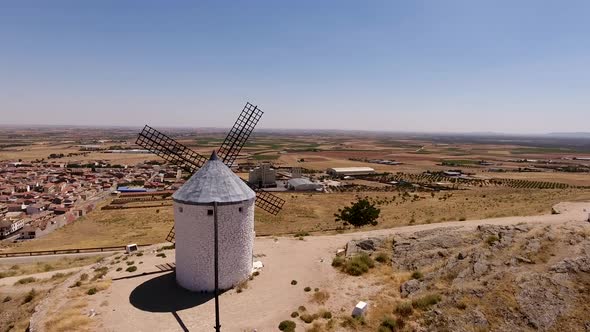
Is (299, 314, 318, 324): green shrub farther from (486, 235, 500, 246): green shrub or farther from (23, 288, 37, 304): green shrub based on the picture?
(23, 288, 37, 304): green shrub

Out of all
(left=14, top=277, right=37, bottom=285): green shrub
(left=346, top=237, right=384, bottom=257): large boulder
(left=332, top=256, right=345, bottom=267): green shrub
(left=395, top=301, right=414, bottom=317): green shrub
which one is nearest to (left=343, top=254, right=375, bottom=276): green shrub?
(left=332, top=256, right=345, bottom=267): green shrub

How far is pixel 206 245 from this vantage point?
1680 cm

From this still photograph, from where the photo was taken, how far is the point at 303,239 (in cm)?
2595

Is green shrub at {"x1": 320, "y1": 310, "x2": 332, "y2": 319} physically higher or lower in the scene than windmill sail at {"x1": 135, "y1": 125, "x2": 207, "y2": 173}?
lower

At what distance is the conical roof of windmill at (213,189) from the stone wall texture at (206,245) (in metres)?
0.29

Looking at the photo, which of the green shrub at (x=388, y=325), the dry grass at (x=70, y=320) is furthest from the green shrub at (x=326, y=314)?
the dry grass at (x=70, y=320)

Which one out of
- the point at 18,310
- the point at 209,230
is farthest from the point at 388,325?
the point at 18,310

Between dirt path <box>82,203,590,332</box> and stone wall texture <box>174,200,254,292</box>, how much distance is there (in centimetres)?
70

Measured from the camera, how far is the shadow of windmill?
1560 centimetres

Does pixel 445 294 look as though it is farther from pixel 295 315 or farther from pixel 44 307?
pixel 44 307

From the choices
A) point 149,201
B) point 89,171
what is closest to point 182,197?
point 149,201

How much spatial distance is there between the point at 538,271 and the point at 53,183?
95.0m

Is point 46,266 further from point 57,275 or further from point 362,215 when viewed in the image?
point 362,215

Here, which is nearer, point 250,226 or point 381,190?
point 250,226
